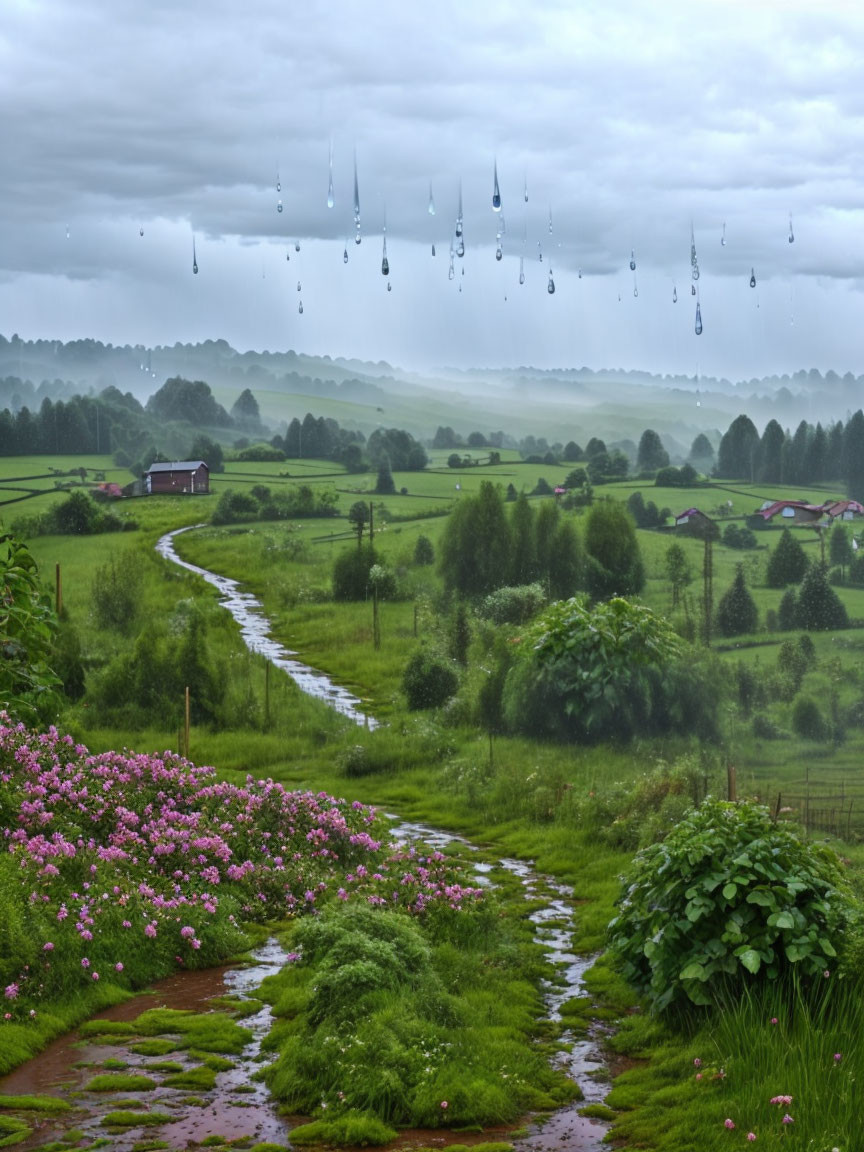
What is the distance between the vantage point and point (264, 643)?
3819cm

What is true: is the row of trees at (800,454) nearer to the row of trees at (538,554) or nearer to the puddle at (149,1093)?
the row of trees at (538,554)

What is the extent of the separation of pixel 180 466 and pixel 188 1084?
40.3 metres

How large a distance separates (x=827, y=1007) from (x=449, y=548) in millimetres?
31480

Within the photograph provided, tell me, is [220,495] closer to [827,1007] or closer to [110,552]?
[110,552]

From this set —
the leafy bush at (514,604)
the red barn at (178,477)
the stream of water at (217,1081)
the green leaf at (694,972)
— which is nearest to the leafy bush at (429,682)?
the leafy bush at (514,604)

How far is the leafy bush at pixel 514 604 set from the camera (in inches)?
1471

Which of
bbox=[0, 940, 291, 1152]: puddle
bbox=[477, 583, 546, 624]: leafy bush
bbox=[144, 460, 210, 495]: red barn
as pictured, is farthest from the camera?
bbox=[144, 460, 210, 495]: red barn

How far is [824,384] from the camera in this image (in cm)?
5566

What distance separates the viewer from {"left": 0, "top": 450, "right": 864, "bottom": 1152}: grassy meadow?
10719 mm

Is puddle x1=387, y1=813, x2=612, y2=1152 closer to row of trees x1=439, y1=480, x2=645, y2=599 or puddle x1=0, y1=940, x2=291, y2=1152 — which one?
puddle x1=0, y1=940, x2=291, y2=1152

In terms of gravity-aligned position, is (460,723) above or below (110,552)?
below

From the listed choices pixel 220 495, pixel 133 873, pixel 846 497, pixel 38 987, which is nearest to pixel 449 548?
pixel 220 495

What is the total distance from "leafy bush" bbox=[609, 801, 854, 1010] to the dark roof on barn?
129 ft

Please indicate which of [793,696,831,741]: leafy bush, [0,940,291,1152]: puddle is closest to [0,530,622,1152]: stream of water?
[0,940,291,1152]: puddle
